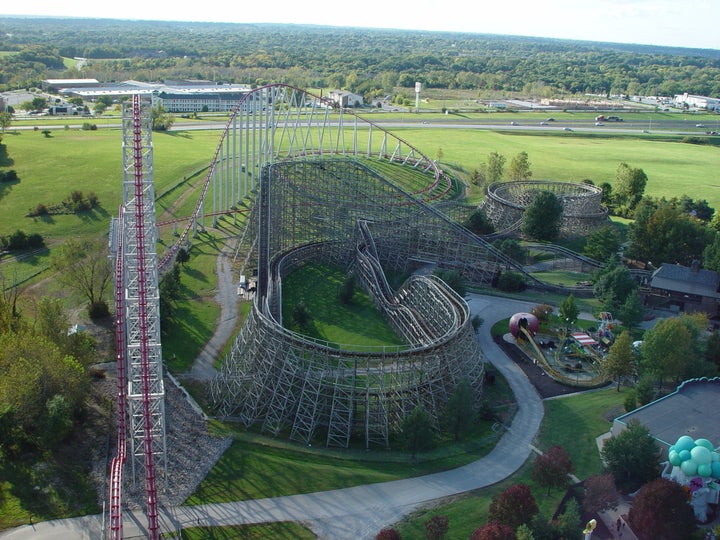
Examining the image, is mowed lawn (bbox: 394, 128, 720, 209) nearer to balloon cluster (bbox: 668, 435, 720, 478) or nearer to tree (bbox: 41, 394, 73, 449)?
balloon cluster (bbox: 668, 435, 720, 478)

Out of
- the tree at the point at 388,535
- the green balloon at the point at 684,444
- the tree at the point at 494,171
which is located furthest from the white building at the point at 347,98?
the tree at the point at 388,535

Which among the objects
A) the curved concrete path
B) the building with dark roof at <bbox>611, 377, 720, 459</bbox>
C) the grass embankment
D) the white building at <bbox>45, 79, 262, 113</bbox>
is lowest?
the curved concrete path

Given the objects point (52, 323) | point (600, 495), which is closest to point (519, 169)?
point (600, 495)

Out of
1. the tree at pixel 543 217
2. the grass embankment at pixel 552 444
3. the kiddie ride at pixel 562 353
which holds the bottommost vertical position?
the grass embankment at pixel 552 444

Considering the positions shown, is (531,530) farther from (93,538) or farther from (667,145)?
(667,145)

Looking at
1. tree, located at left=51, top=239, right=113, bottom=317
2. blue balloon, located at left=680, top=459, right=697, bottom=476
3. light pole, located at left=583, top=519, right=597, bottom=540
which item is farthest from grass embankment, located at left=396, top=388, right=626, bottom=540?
tree, located at left=51, top=239, right=113, bottom=317

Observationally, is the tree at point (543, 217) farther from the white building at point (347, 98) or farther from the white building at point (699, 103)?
the white building at point (699, 103)
